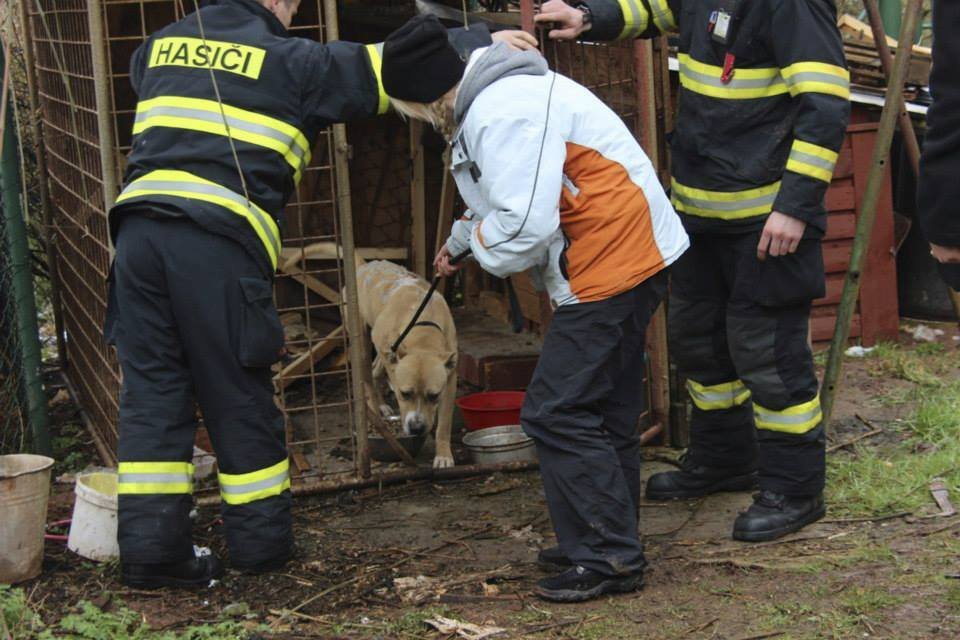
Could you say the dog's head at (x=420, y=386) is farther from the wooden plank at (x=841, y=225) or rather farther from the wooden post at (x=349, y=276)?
the wooden plank at (x=841, y=225)

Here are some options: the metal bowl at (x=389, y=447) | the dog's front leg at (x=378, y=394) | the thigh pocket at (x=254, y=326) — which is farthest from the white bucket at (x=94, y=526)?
the dog's front leg at (x=378, y=394)

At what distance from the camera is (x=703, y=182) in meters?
4.57

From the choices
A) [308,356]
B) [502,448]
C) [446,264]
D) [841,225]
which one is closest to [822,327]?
[841,225]

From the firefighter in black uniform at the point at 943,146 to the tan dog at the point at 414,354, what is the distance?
3519 mm

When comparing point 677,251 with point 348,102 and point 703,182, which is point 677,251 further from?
point 348,102

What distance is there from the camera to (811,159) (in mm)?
4188

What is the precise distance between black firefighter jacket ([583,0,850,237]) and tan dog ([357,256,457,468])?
6.56 ft

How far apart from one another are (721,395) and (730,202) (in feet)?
3.15

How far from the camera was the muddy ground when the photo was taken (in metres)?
3.73

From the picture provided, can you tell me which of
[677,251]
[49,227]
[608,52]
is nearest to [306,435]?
[49,227]

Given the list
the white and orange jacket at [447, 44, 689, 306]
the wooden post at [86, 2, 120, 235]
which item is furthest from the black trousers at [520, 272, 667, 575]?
the wooden post at [86, 2, 120, 235]

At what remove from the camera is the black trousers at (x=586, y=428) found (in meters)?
3.88

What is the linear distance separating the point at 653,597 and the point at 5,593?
7.70 ft

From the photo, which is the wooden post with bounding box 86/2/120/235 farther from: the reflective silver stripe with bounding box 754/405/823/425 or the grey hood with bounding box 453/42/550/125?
the reflective silver stripe with bounding box 754/405/823/425
